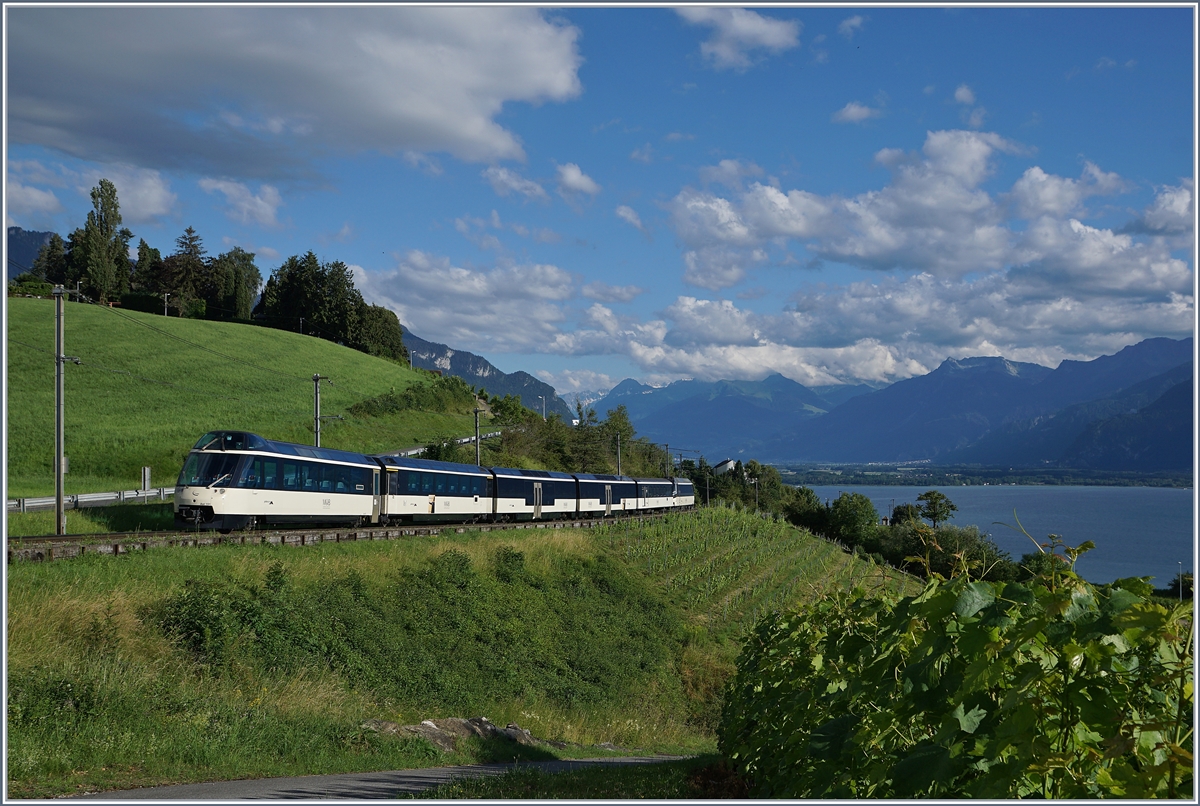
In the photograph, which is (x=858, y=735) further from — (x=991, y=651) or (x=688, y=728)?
(x=688, y=728)

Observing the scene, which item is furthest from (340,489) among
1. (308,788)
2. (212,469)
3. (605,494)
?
(605,494)

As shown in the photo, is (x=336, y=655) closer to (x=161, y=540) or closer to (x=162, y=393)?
(x=161, y=540)

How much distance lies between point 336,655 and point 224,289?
341 feet

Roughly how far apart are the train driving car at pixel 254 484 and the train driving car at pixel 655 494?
2875 cm

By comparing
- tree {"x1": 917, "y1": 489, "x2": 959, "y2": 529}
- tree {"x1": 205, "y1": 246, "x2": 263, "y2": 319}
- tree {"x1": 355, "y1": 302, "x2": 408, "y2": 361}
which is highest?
tree {"x1": 205, "y1": 246, "x2": 263, "y2": 319}

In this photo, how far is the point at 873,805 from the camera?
2.92 metres

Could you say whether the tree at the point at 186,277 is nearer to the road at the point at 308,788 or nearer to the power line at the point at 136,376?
the power line at the point at 136,376

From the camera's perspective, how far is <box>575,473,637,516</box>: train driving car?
144 feet

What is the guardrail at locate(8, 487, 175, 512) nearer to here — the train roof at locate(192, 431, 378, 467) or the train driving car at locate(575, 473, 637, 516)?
the train roof at locate(192, 431, 378, 467)

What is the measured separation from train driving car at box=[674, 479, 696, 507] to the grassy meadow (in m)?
28.0

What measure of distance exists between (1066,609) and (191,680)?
13676 millimetres

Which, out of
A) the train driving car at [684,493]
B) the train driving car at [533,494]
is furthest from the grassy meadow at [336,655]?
the train driving car at [684,493]

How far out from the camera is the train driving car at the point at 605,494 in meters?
44.0

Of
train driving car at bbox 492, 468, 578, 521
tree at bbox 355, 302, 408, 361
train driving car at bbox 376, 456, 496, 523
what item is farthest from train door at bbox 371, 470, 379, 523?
tree at bbox 355, 302, 408, 361
